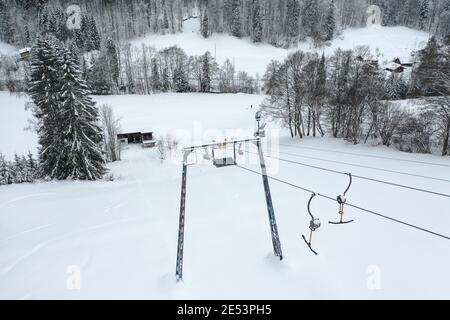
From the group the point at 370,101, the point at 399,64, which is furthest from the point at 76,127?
the point at 399,64

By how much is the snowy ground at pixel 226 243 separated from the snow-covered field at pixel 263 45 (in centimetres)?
7515

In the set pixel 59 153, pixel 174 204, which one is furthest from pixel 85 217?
pixel 59 153

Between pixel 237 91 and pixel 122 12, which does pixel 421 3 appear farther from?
pixel 122 12

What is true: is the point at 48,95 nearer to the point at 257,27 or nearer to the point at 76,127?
the point at 76,127

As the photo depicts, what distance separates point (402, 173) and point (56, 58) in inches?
1006

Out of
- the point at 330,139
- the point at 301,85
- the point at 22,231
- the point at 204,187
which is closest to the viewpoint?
the point at 22,231

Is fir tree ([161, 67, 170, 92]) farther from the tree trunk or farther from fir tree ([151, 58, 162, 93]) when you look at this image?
the tree trunk

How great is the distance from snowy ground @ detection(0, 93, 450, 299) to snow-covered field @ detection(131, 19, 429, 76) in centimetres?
7515

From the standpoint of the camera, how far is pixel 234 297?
18.7ft

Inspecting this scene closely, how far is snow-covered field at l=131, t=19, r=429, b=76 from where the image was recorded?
283 feet

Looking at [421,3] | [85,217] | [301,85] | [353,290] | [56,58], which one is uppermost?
[421,3]

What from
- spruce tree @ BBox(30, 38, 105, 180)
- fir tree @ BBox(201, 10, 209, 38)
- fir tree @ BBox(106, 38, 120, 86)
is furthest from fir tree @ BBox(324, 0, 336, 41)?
spruce tree @ BBox(30, 38, 105, 180)

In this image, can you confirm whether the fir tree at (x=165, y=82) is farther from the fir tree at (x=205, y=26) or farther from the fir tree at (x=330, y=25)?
the fir tree at (x=330, y=25)

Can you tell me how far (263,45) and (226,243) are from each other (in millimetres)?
106289
